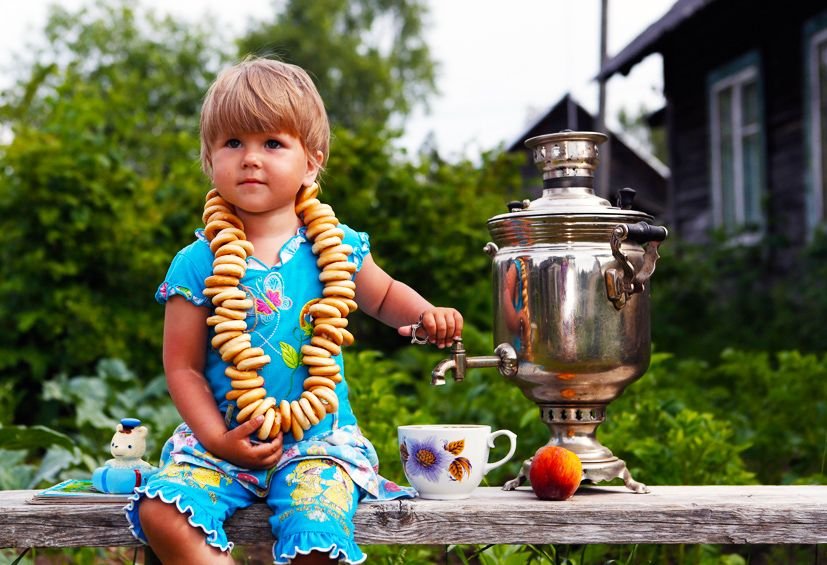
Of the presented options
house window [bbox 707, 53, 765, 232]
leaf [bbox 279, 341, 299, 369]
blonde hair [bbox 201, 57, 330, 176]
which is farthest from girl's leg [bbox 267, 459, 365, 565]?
house window [bbox 707, 53, 765, 232]

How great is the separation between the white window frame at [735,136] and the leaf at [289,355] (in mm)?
8312

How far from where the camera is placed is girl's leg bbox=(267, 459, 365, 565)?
1.95 meters

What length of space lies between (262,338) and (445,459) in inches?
19.9

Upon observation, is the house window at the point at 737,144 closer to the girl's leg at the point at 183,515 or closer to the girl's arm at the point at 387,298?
the girl's arm at the point at 387,298

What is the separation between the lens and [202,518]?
198cm

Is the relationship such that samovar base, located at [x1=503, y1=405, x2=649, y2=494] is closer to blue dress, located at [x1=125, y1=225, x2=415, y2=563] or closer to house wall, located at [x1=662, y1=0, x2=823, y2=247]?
blue dress, located at [x1=125, y1=225, x2=415, y2=563]

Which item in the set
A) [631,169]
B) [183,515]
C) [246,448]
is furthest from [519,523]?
[631,169]

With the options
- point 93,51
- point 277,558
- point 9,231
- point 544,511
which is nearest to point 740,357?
point 544,511

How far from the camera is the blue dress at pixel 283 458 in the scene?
1986 millimetres

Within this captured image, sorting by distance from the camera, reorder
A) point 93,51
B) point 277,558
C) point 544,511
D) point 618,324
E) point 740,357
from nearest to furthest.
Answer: point 277,558 < point 544,511 < point 618,324 < point 740,357 < point 93,51

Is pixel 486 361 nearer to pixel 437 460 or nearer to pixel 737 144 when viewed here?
pixel 437 460

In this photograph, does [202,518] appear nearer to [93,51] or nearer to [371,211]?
[371,211]

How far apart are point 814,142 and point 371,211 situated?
4.76 meters

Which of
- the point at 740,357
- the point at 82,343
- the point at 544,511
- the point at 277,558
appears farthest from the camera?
the point at 82,343
